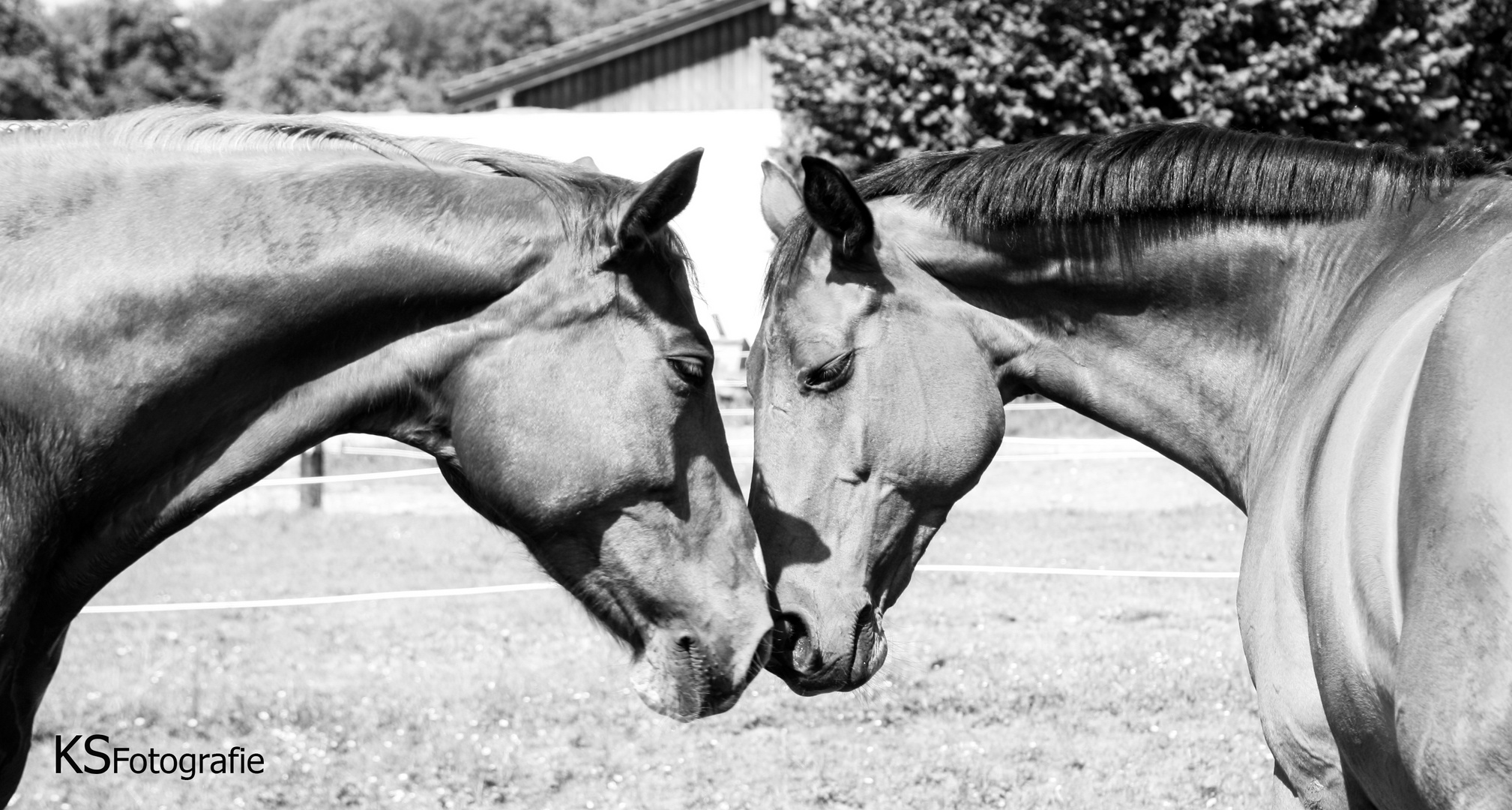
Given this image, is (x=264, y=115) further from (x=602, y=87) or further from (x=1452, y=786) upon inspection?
(x=602, y=87)

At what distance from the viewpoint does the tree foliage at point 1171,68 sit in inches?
403

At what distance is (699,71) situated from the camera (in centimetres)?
2119

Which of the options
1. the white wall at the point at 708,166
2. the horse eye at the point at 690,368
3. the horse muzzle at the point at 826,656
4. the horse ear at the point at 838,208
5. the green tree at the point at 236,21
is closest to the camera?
the horse eye at the point at 690,368

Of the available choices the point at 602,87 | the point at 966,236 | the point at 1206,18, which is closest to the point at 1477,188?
the point at 966,236

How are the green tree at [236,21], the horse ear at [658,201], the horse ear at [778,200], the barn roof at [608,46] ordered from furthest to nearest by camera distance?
1. the green tree at [236,21]
2. the barn roof at [608,46]
3. the horse ear at [778,200]
4. the horse ear at [658,201]

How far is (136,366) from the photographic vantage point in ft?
6.95

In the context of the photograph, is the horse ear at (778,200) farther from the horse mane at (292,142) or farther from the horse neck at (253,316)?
the horse neck at (253,316)

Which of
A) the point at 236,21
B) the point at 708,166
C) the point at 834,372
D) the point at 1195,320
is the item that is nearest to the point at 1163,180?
the point at 1195,320

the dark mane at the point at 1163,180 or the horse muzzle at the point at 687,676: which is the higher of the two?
the dark mane at the point at 1163,180

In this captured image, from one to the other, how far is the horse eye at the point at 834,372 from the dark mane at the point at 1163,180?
10.6 inches

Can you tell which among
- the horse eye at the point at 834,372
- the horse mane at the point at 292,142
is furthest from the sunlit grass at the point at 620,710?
the horse mane at the point at 292,142

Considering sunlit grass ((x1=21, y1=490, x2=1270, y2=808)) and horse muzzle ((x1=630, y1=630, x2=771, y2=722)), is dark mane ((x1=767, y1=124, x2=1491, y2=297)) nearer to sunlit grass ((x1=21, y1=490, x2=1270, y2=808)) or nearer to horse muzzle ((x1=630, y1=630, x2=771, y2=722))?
horse muzzle ((x1=630, y1=630, x2=771, y2=722))

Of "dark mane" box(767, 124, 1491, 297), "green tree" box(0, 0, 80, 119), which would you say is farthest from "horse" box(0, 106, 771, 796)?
"green tree" box(0, 0, 80, 119)

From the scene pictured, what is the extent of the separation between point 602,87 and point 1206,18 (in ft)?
42.2
